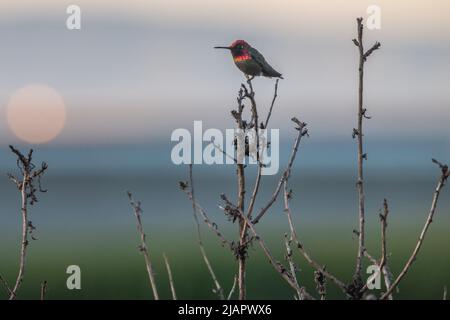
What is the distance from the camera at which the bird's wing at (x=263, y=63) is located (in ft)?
23.1

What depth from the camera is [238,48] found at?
279 inches

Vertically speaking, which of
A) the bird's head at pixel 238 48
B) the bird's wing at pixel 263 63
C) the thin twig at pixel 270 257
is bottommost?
the thin twig at pixel 270 257

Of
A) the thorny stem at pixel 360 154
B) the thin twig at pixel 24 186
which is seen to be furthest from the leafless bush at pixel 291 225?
the thin twig at pixel 24 186

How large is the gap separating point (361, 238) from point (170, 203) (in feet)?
209

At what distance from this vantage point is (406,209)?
56.4 metres

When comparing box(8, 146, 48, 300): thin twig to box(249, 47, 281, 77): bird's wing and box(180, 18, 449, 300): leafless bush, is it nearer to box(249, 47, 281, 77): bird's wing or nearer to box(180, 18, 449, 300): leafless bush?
box(180, 18, 449, 300): leafless bush

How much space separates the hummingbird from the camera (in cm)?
698

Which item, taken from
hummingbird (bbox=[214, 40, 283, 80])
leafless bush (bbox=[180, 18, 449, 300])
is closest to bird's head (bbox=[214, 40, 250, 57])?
hummingbird (bbox=[214, 40, 283, 80])

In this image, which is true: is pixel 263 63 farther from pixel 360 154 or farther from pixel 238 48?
pixel 360 154

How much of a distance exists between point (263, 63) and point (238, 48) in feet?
0.84

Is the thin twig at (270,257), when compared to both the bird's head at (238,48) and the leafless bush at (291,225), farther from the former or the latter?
the bird's head at (238,48)

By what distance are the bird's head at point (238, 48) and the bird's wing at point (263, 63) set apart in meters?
0.06
